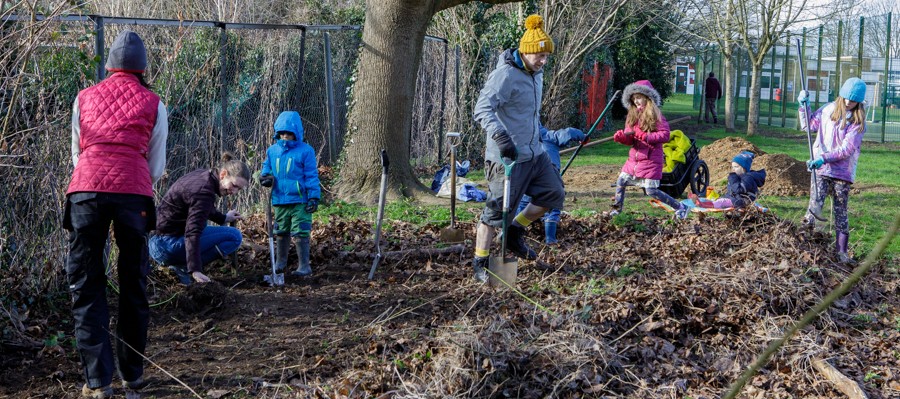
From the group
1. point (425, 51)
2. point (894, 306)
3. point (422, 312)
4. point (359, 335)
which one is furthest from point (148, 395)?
point (425, 51)

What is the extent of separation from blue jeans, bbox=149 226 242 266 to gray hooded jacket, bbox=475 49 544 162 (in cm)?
206

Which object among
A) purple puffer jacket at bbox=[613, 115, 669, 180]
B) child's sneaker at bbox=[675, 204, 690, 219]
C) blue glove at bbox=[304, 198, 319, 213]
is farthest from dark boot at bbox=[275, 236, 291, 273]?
child's sneaker at bbox=[675, 204, 690, 219]

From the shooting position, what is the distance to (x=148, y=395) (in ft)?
15.0

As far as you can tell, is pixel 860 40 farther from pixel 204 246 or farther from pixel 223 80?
pixel 204 246

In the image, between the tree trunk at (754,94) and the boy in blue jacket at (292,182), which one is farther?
the tree trunk at (754,94)

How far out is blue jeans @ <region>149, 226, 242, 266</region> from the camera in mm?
6434

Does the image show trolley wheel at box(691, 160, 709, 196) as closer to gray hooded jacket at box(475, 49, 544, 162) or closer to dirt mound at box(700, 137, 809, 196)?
dirt mound at box(700, 137, 809, 196)

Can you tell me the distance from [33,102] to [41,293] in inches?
47.1

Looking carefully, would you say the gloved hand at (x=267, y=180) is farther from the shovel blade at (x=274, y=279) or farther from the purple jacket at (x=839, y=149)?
the purple jacket at (x=839, y=149)

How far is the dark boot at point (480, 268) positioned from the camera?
22.2 ft

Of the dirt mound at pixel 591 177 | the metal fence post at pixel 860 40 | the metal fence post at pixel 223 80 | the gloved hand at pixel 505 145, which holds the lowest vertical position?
the dirt mound at pixel 591 177

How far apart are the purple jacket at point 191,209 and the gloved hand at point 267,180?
1.45ft

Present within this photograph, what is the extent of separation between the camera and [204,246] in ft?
21.6

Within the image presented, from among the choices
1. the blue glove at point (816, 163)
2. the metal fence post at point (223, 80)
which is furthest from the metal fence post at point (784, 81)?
the metal fence post at point (223, 80)
